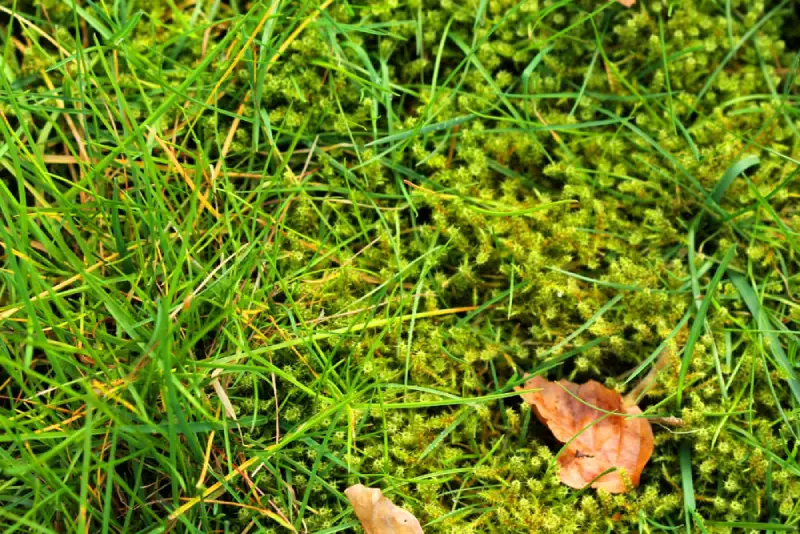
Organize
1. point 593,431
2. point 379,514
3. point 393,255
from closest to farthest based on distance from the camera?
1. point 379,514
2. point 593,431
3. point 393,255

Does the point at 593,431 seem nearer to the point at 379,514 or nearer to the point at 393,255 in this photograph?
the point at 379,514

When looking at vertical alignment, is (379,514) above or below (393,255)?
below

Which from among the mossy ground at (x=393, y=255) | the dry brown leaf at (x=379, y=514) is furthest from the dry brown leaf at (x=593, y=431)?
the dry brown leaf at (x=379, y=514)

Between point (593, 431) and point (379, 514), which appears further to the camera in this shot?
point (593, 431)

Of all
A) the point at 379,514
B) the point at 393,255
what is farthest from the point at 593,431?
the point at 393,255

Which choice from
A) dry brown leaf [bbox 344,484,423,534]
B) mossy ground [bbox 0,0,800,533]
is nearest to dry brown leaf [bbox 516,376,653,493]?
mossy ground [bbox 0,0,800,533]

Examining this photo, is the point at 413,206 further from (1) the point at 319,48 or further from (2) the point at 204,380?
(2) the point at 204,380

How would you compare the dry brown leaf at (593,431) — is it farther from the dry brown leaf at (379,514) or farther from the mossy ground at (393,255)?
the dry brown leaf at (379,514)
